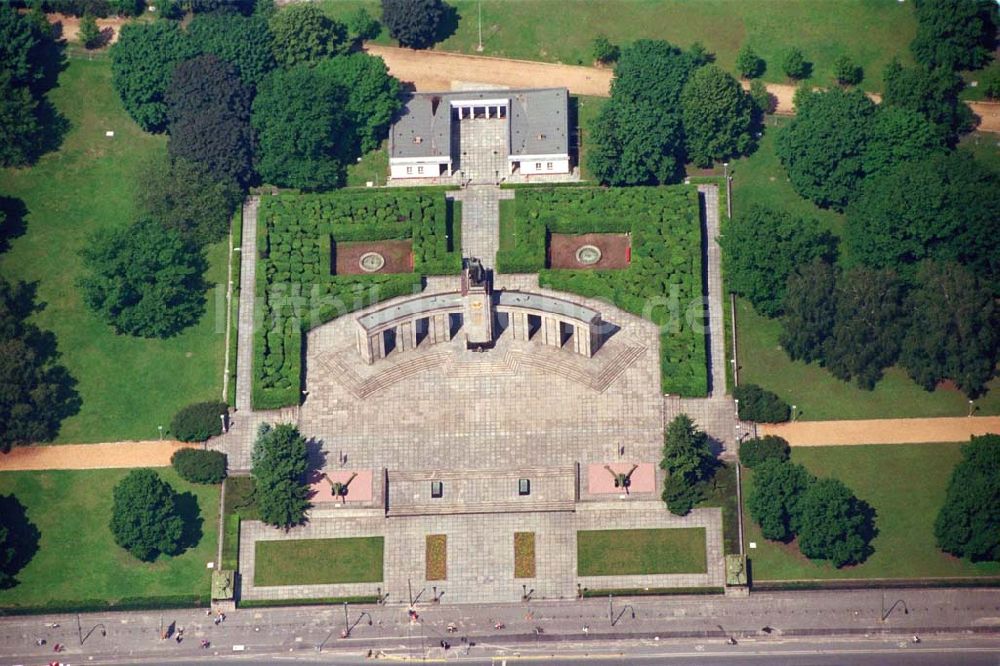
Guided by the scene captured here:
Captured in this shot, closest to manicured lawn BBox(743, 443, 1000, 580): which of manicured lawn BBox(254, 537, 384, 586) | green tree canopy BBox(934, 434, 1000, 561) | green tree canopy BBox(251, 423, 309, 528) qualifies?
A: green tree canopy BBox(934, 434, 1000, 561)

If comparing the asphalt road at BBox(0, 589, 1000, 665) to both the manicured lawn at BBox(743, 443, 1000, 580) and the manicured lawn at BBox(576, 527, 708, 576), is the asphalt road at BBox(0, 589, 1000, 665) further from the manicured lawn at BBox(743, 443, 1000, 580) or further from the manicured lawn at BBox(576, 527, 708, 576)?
the manicured lawn at BBox(576, 527, 708, 576)

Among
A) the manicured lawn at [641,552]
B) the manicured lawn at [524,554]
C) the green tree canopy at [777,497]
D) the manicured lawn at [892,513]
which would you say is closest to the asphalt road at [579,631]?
the manicured lawn at [892,513]

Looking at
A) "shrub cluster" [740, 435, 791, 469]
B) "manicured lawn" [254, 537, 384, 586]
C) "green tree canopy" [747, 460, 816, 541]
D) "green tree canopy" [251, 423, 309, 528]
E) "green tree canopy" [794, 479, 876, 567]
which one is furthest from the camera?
"shrub cluster" [740, 435, 791, 469]

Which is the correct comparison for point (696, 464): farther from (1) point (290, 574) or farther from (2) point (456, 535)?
(1) point (290, 574)

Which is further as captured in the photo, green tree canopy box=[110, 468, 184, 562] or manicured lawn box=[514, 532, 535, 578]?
green tree canopy box=[110, 468, 184, 562]

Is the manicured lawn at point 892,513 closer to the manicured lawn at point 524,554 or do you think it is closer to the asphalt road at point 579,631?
the asphalt road at point 579,631

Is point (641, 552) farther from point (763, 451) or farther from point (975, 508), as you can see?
point (975, 508)
